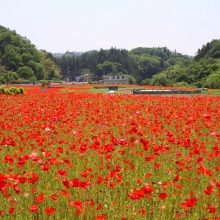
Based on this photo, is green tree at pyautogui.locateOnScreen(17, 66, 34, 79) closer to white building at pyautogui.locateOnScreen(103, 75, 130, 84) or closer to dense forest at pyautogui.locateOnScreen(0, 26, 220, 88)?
dense forest at pyautogui.locateOnScreen(0, 26, 220, 88)

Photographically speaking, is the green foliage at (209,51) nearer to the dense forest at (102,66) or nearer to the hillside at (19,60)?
the dense forest at (102,66)

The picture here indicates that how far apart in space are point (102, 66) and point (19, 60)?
50.3 meters

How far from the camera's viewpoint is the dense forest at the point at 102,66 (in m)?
71.4

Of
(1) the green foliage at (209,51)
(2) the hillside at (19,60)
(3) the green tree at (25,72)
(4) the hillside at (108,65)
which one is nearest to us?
(2) the hillside at (19,60)

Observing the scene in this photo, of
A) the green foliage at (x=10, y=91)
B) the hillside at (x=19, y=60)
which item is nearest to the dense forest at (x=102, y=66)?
the hillside at (x=19, y=60)

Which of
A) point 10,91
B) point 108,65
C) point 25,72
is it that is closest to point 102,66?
point 108,65

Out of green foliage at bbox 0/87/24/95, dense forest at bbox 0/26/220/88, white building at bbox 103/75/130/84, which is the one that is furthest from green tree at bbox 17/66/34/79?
green foliage at bbox 0/87/24/95

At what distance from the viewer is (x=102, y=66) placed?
448 ft

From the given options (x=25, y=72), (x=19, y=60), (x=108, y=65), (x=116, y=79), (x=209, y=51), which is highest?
(x=209, y=51)

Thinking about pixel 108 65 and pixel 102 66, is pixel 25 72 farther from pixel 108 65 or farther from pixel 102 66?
pixel 102 66

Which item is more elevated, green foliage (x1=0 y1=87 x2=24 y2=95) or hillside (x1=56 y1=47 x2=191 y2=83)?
hillside (x1=56 y1=47 x2=191 y2=83)

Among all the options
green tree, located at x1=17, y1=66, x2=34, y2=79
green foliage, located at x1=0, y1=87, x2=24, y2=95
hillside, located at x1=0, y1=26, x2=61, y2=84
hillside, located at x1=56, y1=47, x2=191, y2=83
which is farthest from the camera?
hillside, located at x1=56, y1=47, x2=191, y2=83

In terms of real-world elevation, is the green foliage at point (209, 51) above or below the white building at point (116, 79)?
above

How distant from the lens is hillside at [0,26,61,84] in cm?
8581
